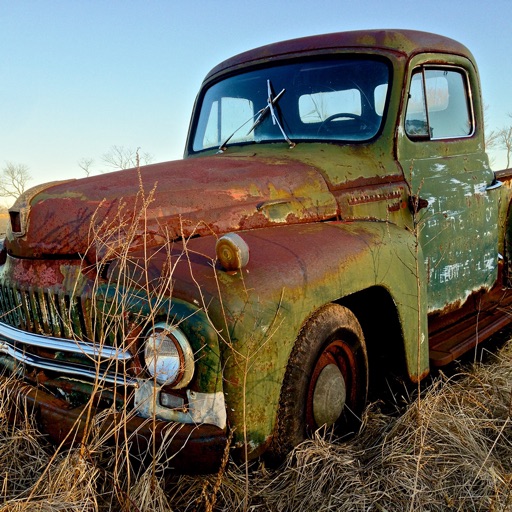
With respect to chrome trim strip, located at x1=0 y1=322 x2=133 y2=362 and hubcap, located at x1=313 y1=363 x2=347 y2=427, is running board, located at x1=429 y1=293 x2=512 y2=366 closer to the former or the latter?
hubcap, located at x1=313 y1=363 x2=347 y2=427

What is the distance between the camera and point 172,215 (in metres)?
2.50

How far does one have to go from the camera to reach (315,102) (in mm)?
3441

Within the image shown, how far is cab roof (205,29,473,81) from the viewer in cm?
339

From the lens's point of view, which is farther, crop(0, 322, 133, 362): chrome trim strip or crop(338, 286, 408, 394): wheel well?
crop(338, 286, 408, 394): wheel well

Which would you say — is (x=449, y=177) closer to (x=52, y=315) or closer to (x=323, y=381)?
(x=323, y=381)

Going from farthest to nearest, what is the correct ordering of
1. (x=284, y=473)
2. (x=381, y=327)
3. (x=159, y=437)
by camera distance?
1. (x=381, y=327)
2. (x=284, y=473)
3. (x=159, y=437)

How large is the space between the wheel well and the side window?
112cm

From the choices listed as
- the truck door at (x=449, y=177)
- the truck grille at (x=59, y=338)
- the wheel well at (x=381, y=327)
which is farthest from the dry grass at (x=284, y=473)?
the truck door at (x=449, y=177)

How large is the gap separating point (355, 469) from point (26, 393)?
1333 mm

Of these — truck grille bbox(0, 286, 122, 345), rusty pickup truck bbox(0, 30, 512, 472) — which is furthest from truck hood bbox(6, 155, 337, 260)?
truck grille bbox(0, 286, 122, 345)

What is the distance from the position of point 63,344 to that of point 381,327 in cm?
142

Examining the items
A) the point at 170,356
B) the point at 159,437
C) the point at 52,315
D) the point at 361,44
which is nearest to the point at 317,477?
the point at 159,437

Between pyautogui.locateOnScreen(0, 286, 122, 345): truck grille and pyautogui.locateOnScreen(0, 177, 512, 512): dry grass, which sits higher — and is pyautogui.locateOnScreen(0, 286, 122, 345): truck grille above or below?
above

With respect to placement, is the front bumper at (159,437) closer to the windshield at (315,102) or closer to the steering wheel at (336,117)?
the windshield at (315,102)
